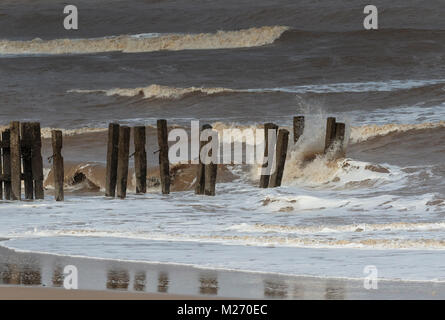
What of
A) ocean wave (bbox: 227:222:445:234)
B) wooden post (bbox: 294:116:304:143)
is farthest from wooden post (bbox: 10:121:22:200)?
wooden post (bbox: 294:116:304:143)

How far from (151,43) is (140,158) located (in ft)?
103

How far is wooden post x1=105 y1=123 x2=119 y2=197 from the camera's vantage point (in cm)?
1466

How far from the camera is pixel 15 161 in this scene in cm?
1435

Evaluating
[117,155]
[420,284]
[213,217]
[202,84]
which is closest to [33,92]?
[202,84]

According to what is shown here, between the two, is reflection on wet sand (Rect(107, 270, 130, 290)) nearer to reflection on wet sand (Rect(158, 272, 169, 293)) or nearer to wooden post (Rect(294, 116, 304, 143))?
reflection on wet sand (Rect(158, 272, 169, 293))

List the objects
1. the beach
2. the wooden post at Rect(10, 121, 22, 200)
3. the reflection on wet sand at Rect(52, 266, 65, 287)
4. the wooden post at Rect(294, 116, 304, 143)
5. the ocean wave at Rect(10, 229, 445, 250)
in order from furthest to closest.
Answer: the wooden post at Rect(294, 116, 304, 143) < the wooden post at Rect(10, 121, 22, 200) < the ocean wave at Rect(10, 229, 445, 250) < the beach < the reflection on wet sand at Rect(52, 266, 65, 287)

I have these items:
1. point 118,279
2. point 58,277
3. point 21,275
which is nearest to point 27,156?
point 21,275

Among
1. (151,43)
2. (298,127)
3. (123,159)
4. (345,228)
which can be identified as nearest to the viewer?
(345,228)

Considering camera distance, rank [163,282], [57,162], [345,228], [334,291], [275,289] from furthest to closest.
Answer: [57,162] < [345,228] < [163,282] < [275,289] < [334,291]

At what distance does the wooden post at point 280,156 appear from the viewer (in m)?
14.7

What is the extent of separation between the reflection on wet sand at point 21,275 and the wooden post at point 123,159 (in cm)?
629

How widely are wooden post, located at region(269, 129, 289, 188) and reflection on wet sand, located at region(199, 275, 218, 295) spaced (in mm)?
7003

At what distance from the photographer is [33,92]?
32.7 meters

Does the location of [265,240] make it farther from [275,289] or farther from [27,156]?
[27,156]
